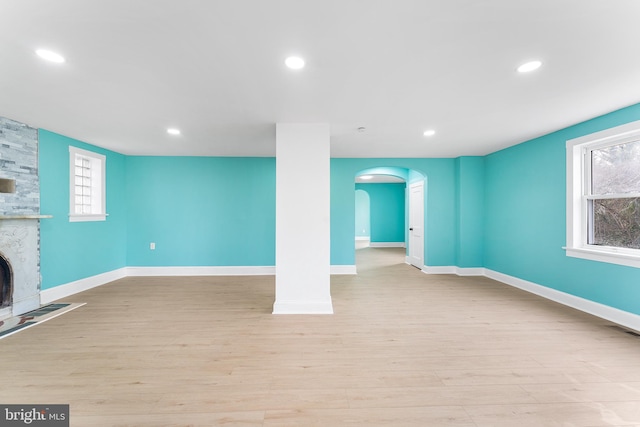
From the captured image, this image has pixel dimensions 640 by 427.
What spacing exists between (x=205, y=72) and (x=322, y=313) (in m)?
2.91

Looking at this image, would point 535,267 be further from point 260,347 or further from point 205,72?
point 205,72

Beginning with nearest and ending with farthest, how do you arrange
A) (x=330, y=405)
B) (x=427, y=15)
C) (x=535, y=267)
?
(x=427, y=15), (x=330, y=405), (x=535, y=267)

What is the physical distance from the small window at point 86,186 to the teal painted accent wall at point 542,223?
733cm

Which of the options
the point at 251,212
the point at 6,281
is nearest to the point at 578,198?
the point at 251,212

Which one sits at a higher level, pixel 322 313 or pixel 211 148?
pixel 211 148

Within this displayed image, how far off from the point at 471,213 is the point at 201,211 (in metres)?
5.62

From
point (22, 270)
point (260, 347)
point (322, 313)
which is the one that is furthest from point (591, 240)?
point (22, 270)

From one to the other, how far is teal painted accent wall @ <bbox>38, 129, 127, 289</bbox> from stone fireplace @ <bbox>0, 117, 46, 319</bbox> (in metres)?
0.11

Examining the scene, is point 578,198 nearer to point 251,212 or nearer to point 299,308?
point 299,308

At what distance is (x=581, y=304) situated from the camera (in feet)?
11.7

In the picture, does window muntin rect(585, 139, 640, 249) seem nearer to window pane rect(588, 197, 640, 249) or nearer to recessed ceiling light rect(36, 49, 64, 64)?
window pane rect(588, 197, 640, 249)

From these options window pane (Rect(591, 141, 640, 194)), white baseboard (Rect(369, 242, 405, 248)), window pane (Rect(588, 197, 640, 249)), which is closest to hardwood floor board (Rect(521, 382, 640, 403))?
window pane (Rect(588, 197, 640, 249))

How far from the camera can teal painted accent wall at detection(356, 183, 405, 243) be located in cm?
1075

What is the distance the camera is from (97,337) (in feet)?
9.34
